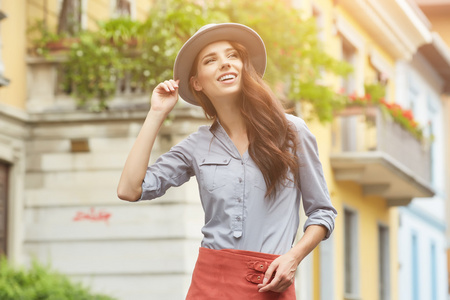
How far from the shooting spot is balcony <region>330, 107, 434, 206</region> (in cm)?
1869

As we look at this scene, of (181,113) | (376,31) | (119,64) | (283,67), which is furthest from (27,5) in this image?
(376,31)

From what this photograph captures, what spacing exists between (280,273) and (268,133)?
17.9 inches

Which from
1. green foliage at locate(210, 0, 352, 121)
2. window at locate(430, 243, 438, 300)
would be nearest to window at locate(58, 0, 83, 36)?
green foliage at locate(210, 0, 352, 121)

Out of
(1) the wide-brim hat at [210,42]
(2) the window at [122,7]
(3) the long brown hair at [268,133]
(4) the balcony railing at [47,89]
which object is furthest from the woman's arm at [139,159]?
(2) the window at [122,7]

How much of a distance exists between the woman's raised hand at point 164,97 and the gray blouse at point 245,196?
17 cm

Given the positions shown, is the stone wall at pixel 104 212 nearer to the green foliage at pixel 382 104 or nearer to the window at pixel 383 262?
the green foliage at pixel 382 104

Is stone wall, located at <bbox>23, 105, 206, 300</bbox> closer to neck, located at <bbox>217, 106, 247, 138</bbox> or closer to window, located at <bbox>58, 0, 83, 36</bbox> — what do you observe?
window, located at <bbox>58, 0, 83, 36</bbox>

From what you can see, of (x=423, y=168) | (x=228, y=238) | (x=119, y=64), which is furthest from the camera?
(x=423, y=168)

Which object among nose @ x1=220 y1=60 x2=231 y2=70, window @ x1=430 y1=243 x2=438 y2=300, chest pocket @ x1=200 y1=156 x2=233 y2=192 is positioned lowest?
window @ x1=430 y1=243 x2=438 y2=300

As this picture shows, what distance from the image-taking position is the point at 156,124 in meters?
3.53

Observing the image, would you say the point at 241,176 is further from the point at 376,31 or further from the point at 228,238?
the point at 376,31

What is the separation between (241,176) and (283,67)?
1089 cm

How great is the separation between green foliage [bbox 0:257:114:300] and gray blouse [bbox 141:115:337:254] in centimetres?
587

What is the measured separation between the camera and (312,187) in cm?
344
